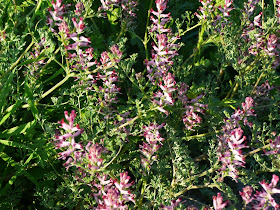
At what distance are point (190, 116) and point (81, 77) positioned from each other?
2.97ft

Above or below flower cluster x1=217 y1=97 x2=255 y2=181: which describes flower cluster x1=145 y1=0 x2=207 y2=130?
above

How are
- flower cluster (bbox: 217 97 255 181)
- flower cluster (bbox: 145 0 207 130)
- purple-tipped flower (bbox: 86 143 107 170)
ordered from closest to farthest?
purple-tipped flower (bbox: 86 143 107 170), flower cluster (bbox: 217 97 255 181), flower cluster (bbox: 145 0 207 130)

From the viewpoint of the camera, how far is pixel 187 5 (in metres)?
4.36

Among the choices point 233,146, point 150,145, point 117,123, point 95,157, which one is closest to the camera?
point 95,157

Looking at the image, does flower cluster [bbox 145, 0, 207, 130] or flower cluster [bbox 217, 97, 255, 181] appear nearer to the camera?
flower cluster [bbox 217, 97, 255, 181]

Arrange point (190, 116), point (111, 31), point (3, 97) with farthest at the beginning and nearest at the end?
point (111, 31)
point (190, 116)
point (3, 97)

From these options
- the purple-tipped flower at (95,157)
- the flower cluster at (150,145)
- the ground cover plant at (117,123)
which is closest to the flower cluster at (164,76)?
the ground cover plant at (117,123)

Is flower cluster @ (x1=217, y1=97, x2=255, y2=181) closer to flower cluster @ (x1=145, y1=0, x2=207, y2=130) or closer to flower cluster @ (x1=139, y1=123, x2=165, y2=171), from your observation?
flower cluster @ (x1=145, y1=0, x2=207, y2=130)

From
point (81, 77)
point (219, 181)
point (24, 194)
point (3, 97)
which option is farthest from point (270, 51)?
point (24, 194)

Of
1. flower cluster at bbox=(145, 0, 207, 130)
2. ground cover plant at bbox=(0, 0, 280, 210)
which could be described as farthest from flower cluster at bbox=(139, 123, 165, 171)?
flower cluster at bbox=(145, 0, 207, 130)

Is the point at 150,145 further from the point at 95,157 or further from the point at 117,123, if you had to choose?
the point at 95,157

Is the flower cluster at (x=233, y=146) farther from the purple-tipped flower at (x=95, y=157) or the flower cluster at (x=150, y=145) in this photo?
the purple-tipped flower at (x=95, y=157)

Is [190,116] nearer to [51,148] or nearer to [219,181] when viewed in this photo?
[219,181]

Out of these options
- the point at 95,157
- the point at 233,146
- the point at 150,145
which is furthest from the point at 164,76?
the point at 95,157
